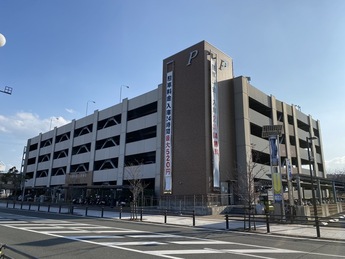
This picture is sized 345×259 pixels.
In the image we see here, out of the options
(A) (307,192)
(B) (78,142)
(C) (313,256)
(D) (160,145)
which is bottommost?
(C) (313,256)

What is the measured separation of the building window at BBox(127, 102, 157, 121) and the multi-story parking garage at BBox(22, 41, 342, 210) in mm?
158

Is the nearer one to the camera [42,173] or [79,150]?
[79,150]

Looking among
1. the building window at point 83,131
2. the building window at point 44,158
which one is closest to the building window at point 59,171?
the building window at point 44,158

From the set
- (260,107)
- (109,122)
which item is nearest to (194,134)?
(260,107)

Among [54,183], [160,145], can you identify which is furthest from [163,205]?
[54,183]

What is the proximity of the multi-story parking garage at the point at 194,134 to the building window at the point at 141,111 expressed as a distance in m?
0.16

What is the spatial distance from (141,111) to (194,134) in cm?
1629

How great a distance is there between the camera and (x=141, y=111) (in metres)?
49.8

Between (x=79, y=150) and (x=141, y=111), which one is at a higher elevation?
(x=141, y=111)

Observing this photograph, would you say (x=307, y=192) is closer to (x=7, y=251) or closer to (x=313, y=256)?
(x=313, y=256)

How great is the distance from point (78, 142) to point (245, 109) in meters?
34.8

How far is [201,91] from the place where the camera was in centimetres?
3659

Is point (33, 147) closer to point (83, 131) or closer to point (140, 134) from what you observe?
point (83, 131)

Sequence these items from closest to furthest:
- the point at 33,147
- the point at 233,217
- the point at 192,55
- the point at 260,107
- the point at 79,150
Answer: the point at 233,217, the point at 192,55, the point at 260,107, the point at 79,150, the point at 33,147
